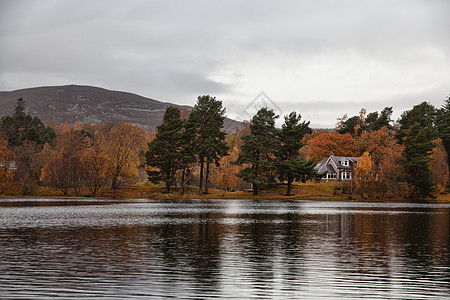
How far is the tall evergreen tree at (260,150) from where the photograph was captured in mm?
103000

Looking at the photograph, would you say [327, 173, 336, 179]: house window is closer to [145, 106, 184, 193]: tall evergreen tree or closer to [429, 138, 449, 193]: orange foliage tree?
[429, 138, 449, 193]: orange foliage tree

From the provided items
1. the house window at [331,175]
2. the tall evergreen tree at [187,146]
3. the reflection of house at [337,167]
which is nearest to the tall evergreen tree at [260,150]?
the tall evergreen tree at [187,146]

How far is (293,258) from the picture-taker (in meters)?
21.5

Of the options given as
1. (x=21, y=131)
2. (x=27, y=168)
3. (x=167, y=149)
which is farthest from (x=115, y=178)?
(x=21, y=131)

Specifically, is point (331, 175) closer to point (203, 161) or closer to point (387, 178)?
point (387, 178)

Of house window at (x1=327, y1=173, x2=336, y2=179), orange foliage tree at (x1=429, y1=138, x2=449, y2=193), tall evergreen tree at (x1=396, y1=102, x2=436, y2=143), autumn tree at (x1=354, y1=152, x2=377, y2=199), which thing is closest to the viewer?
autumn tree at (x1=354, y1=152, x2=377, y2=199)

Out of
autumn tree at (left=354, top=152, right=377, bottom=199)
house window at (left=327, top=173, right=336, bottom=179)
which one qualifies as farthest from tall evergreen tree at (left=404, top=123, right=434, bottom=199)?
house window at (left=327, top=173, right=336, bottom=179)

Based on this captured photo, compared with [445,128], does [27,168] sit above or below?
below

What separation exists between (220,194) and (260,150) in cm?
1437

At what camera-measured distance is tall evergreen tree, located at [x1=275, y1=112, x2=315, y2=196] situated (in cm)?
10100

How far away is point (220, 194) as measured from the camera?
10700 cm

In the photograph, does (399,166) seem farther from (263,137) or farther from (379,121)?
(379,121)

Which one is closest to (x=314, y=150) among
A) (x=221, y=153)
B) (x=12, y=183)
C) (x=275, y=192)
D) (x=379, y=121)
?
(x=379, y=121)

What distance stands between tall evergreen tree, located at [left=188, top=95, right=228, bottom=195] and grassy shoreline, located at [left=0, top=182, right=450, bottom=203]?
607 cm
